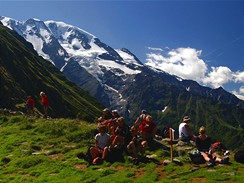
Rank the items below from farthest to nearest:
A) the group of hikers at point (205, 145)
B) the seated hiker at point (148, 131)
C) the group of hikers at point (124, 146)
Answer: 1. the seated hiker at point (148, 131)
2. the group of hikers at point (124, 146)
3. the group of hikers at point (205, 145)

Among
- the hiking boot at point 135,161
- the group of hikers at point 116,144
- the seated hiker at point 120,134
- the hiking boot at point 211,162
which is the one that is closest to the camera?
the hiking boot at point 211,162

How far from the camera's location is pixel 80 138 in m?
29.1

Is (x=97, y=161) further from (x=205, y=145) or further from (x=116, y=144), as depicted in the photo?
(x=205, y=145)

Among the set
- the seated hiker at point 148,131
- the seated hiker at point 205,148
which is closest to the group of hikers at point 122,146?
the seated hiker at point 205,148

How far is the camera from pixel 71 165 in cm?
2284

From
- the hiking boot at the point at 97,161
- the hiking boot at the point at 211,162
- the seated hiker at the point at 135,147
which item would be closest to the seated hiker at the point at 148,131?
the seated hiker at the point at 135,147

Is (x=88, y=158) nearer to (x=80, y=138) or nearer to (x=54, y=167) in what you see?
(x=54, y=167)

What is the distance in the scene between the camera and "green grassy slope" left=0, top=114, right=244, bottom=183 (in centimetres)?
1931

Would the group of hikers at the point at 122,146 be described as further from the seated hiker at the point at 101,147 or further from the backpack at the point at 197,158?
the backpack at the point at 197,158

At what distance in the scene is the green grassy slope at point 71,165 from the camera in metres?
19.3

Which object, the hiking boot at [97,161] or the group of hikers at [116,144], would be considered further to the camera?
the group of hikers at [116,144]

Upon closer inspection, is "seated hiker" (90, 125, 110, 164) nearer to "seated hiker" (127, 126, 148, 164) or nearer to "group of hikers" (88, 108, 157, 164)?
"group of hikers" (88, 108, 157, 164)

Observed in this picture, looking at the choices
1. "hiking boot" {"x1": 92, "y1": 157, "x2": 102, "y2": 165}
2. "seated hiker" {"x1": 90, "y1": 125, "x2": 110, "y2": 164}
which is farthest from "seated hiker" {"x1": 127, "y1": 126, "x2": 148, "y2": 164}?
"hiking boot" {"x1": 92, "y1": 157, "x2": 102, "y2": 165}

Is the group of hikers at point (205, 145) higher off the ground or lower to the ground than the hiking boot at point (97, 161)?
higher
